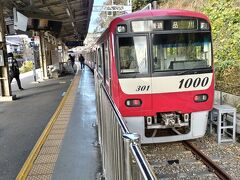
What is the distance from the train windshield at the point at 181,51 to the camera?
6.18 metres

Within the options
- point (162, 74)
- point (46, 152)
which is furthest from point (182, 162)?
point (46, 152)

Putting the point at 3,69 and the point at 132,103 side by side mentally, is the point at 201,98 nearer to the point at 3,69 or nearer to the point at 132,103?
the point at 132,103

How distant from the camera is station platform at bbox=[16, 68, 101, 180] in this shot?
4828mm

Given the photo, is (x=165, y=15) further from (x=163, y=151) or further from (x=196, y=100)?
A: (x=163, y=151)

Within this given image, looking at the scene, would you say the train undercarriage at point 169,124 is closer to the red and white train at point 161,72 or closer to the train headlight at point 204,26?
the red and white train at point 161,72

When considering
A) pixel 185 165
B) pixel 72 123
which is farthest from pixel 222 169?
pixel 72 123

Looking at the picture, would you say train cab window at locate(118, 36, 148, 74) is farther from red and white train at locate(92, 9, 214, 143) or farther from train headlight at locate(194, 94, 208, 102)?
train headlight at locate(194, 94, 208, 102)

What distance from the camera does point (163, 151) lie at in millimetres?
6344

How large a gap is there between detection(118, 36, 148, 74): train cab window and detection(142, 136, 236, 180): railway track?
160cm

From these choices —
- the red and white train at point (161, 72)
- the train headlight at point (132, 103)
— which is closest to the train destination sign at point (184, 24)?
the red and white train at point (161, 72)

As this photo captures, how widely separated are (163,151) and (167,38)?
2.17 m

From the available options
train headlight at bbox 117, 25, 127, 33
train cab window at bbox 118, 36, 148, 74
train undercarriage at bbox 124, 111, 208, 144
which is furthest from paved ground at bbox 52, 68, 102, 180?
train headlight at bbox 117, 25, 127, 33

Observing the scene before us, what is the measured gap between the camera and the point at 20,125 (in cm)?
828

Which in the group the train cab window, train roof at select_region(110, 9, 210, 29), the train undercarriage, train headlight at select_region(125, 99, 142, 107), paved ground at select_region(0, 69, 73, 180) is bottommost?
paved ground at select_region(0, 69, 73, 180)
